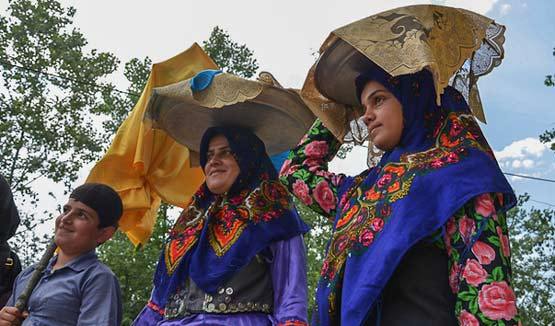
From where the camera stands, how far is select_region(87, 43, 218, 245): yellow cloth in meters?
3.80

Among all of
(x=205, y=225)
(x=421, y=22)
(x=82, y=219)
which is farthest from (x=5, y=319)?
(x=421, y=22)

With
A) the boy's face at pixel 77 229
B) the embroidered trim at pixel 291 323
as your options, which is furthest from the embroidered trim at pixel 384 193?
the boy's face at pixel 77 229

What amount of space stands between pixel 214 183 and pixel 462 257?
165 cm

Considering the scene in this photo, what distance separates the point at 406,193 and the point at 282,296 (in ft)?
3.94

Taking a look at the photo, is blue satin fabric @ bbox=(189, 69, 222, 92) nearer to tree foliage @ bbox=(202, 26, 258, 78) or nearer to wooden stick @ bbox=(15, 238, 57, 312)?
wooden stick @ bbox=(15, 238, 57, 312)

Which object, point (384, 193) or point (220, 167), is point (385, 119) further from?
point (220, 167)

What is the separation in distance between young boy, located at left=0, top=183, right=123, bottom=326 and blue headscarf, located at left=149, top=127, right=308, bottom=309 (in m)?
0.30

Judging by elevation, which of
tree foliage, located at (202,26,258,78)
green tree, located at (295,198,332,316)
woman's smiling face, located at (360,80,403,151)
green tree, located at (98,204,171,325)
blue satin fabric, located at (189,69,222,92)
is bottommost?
woman's smiling face, located at (360,80,403,151)

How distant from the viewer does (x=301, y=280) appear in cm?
314

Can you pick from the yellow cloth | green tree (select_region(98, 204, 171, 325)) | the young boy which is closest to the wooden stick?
the young boy

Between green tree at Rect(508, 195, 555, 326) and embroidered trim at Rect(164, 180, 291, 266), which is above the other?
green tree at Rect(508, 195, 555, 326)

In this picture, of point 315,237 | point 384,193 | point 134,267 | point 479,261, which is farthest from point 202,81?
point 315,237

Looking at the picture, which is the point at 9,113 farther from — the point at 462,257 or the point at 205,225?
the point at 462,257

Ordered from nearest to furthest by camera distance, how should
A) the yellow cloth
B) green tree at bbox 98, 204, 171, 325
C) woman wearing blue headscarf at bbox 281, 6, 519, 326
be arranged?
woman wearing blue headscarf at bbox 281, 6, 519, 326, the yellow cloth, green tree at bbox 98, 204, 171, 325
